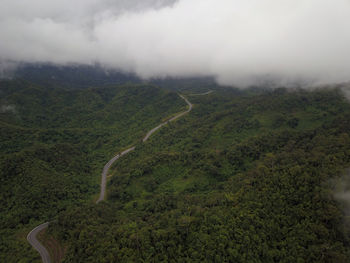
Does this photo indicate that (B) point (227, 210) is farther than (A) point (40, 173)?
No

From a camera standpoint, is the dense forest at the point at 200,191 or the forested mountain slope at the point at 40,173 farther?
the forested mountain slope at the point at 40,173

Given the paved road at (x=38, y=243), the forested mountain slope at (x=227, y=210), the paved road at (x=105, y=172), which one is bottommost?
the paved road at (x=105, y=172)

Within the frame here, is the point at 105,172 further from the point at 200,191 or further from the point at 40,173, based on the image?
the point at 200,191

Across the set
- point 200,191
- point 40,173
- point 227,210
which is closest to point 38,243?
point 40,173

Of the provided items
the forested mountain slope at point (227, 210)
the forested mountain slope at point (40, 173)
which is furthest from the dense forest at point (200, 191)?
the forested mountain slope at point (40, 173)

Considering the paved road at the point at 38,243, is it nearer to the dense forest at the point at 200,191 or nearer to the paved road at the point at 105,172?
the dense forest at the point at 200,191

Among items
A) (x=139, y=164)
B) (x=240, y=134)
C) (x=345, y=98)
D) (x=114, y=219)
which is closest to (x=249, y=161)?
(x=240, y=134)

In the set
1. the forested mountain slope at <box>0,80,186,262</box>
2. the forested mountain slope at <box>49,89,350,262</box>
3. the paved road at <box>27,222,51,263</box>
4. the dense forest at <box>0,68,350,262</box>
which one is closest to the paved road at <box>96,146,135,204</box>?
the forested mountain slope at <box>0,80,186,262</box>
